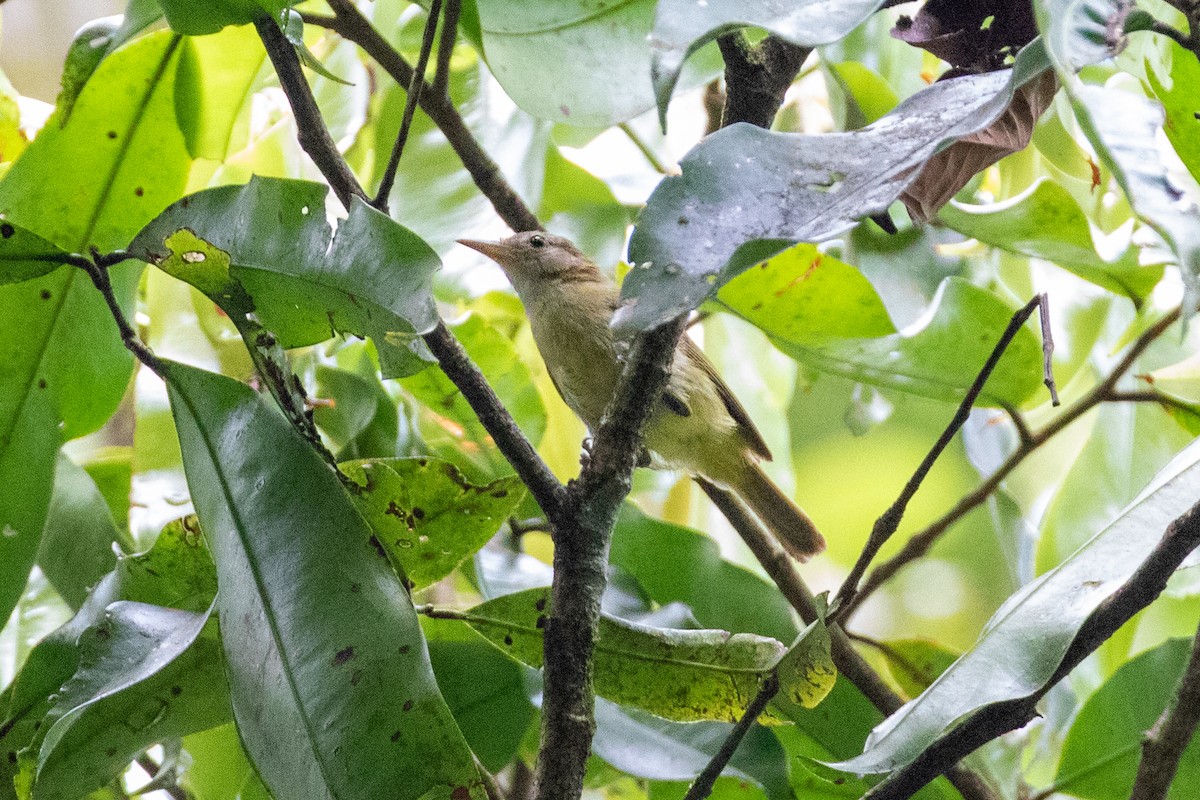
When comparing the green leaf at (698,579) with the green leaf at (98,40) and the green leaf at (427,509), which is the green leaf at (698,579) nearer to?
the green leaf at (427,509)

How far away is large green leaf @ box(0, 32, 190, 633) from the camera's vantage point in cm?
120

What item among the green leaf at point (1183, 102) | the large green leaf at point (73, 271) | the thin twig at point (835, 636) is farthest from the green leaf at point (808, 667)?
the large green leaf at point (73, 271)

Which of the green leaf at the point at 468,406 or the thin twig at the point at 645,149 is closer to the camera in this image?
the green leaf at the point at 468,406

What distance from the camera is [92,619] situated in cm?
112

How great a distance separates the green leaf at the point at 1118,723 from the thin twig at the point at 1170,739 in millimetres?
304

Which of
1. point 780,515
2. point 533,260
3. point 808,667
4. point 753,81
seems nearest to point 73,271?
point 753,81

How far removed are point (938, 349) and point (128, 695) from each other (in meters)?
0.98

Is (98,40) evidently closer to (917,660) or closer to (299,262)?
(299,262)

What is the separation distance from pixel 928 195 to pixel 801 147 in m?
0.28

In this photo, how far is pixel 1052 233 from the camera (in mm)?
1403

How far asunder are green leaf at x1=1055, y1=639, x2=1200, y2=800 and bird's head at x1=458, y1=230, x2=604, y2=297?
1.12 meters

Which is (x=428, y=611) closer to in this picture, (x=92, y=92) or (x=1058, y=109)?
(x=92, y=92)

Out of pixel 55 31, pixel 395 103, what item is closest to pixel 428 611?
pixel 395 103

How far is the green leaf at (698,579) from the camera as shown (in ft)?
4.78
